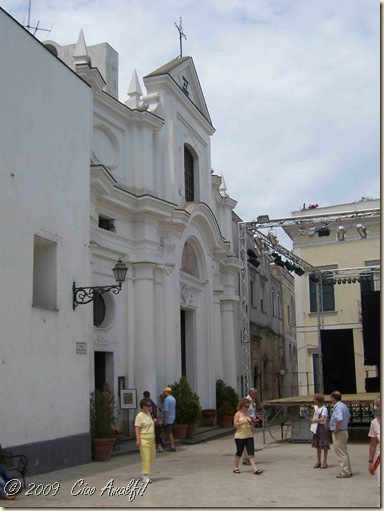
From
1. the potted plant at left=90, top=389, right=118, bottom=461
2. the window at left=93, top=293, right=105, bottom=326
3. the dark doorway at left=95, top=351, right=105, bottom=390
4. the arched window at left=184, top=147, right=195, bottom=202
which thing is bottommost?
the potted plant at left=90, top=389, right=118, bottom=461

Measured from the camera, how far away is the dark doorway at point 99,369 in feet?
60.1

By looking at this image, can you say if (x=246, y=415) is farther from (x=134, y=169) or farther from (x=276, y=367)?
(x=276, y=367)

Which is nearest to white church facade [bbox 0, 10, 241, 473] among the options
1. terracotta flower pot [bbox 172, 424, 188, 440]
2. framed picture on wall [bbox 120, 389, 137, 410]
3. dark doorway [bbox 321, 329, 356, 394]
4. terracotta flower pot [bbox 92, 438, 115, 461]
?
terracotta flower pot [bbox 92, 438, 115, 461]

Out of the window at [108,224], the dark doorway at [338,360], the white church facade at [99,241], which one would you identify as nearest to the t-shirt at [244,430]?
the white church facade at [99,241]

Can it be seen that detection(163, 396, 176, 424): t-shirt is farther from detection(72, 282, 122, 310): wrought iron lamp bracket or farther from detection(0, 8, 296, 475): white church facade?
detection(72, 282, 122, 310): wrought iron lamp bracket

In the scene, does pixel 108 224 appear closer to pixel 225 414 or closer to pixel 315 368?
pixel 225 414

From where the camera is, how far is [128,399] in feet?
58.6

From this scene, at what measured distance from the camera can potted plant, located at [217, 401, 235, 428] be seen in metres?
23.9

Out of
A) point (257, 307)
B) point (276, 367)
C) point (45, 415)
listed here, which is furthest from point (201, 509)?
point (276, 367)

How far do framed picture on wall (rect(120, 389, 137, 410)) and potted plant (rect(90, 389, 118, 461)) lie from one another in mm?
1741

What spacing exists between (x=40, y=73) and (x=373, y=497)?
10.1 metres

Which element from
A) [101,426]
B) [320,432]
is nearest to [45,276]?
[101,426]

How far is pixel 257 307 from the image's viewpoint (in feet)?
111

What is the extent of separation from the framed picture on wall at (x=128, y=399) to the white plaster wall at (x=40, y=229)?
10.2 ft
